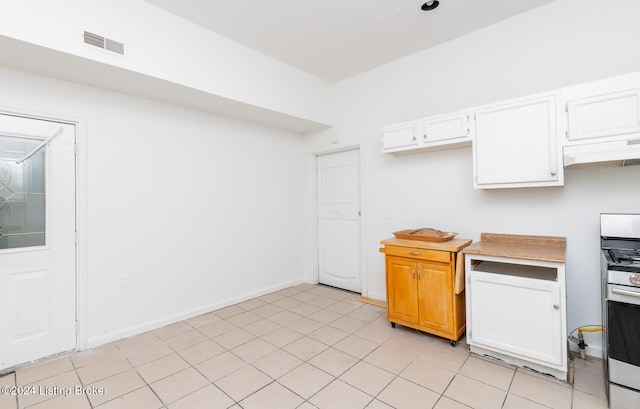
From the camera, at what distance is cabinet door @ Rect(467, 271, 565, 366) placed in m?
2.08

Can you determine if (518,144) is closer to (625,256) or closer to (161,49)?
(625,256)

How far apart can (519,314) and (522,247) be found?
58 cm

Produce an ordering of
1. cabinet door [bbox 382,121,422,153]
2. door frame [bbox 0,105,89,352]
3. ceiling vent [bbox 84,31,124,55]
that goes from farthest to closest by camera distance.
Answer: cabinet door [bbox 382,121,422,153] < door frame [bbox 0,105,89,352] < ceiling vent [bbox 84,31,124,55]

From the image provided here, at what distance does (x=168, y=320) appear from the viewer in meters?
3.14

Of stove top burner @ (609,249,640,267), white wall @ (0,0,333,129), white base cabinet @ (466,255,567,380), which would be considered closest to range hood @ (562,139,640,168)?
stove top burner @ (609,249,640,267)

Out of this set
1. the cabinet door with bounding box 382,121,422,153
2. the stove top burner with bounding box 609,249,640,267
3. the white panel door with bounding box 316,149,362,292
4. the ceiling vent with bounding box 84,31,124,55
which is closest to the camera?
the stove top burner with bounding box 609,249,640,267

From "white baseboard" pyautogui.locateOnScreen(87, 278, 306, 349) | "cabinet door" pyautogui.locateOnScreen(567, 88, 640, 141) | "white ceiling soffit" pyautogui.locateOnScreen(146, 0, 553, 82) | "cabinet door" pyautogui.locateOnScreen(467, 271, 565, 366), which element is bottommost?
"white baseboard" pyautogui.locateOnScreen(87, 278, 306, 349)

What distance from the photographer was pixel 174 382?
2143mm

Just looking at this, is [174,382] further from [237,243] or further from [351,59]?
[351,59]

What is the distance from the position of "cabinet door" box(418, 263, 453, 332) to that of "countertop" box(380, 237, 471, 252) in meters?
0.16

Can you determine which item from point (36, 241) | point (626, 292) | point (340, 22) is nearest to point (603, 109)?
point (626, 292)

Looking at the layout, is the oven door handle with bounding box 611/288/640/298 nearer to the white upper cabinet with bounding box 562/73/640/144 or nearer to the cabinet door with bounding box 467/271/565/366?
the cabinet door with bounding box 467/271/565/366

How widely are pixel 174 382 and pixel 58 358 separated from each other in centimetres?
119

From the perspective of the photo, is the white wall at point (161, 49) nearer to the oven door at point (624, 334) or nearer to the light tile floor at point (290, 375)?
the light tile floor at point (290, 375)
